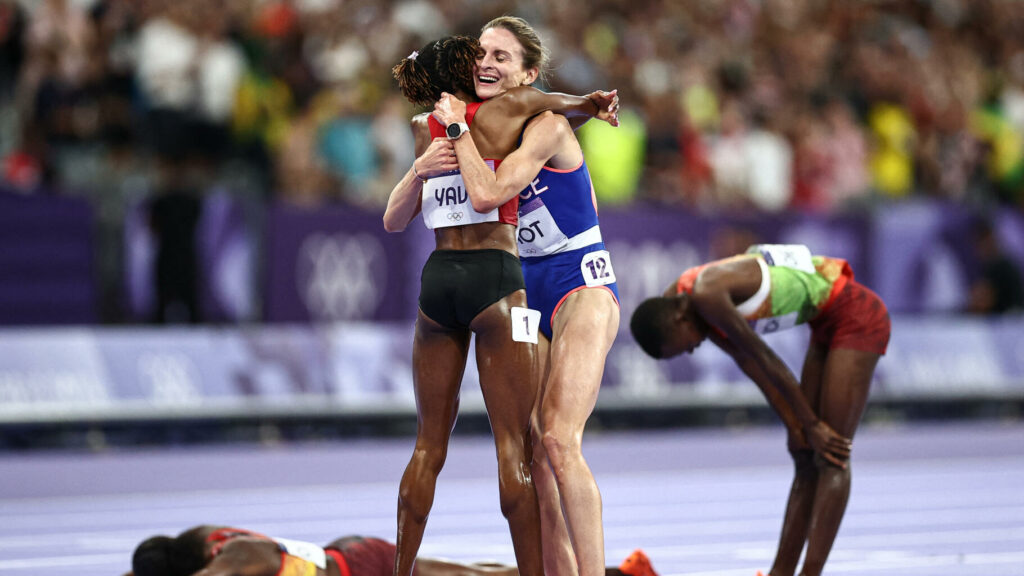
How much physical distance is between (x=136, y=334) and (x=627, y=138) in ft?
18.5

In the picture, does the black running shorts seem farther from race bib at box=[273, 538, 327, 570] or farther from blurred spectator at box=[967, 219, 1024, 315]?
blurred spectator at box=[967, 219, 1024, 315]

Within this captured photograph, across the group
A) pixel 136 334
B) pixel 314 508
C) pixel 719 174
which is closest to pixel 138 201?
pixel 136 334

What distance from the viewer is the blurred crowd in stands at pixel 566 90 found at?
40.9ft

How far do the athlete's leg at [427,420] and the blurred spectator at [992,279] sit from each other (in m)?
11.1

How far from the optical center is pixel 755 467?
12031 mm

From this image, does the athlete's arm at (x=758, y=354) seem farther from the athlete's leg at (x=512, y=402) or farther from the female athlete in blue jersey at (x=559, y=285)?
the athlete's leg at (x=512, y=402)

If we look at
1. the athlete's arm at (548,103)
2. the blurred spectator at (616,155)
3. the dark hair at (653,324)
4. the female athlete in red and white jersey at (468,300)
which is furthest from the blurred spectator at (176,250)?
the athlete's arm at (548,103)

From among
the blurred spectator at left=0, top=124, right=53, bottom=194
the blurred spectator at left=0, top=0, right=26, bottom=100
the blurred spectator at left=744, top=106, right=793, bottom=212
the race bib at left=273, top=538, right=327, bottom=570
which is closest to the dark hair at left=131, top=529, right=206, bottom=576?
the race bib at left=273, top=538, right=327, bottom=570

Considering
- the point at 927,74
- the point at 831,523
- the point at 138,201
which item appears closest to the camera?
the point at 831,523

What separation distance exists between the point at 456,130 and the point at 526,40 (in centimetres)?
57

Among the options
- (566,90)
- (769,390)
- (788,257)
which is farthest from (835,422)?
(566,90)

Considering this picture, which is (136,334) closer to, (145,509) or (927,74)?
(145,509)

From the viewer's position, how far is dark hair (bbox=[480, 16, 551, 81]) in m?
5.67

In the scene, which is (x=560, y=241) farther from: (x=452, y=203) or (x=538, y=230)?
(x=452, y=203)
